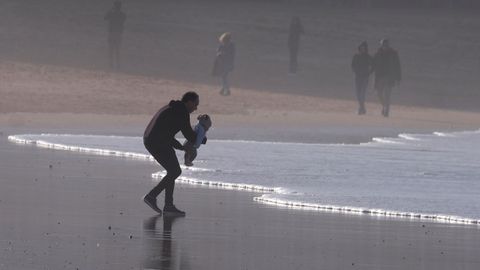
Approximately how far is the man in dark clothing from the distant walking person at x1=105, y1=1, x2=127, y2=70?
33499 mm

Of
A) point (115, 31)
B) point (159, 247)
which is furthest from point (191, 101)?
point (115, 31)

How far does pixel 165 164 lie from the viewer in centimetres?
1633

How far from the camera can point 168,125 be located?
16.2 m

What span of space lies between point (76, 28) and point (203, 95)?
37.6 ft

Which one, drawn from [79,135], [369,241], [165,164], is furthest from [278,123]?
[369,241]

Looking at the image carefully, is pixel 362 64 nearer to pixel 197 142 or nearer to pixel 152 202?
pixel 197 142

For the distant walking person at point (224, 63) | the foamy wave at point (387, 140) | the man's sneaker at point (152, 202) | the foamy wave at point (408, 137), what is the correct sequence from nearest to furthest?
the man's sneaker at point (152, 202) → the foamy wave at point (387, 140) → the foamy wave at point (408, 137) → the distant walking person at point (224, 63)

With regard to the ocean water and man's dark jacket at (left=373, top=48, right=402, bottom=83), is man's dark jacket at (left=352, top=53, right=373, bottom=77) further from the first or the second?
the ocean water

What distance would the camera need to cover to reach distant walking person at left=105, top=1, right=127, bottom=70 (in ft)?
164

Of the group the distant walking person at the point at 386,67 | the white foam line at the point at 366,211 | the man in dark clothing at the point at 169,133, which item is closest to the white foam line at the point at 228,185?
the white foam line at the point at 366,211

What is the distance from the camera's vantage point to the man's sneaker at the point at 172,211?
15.6 m

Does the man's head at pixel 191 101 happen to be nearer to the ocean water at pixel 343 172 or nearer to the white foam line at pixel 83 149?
the ocean water at pixel 343 172

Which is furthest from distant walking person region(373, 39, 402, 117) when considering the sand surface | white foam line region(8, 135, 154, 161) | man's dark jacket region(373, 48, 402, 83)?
white foam line region(8, 135, 154, 161)

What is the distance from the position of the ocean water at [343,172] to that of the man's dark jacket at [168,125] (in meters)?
1.60
